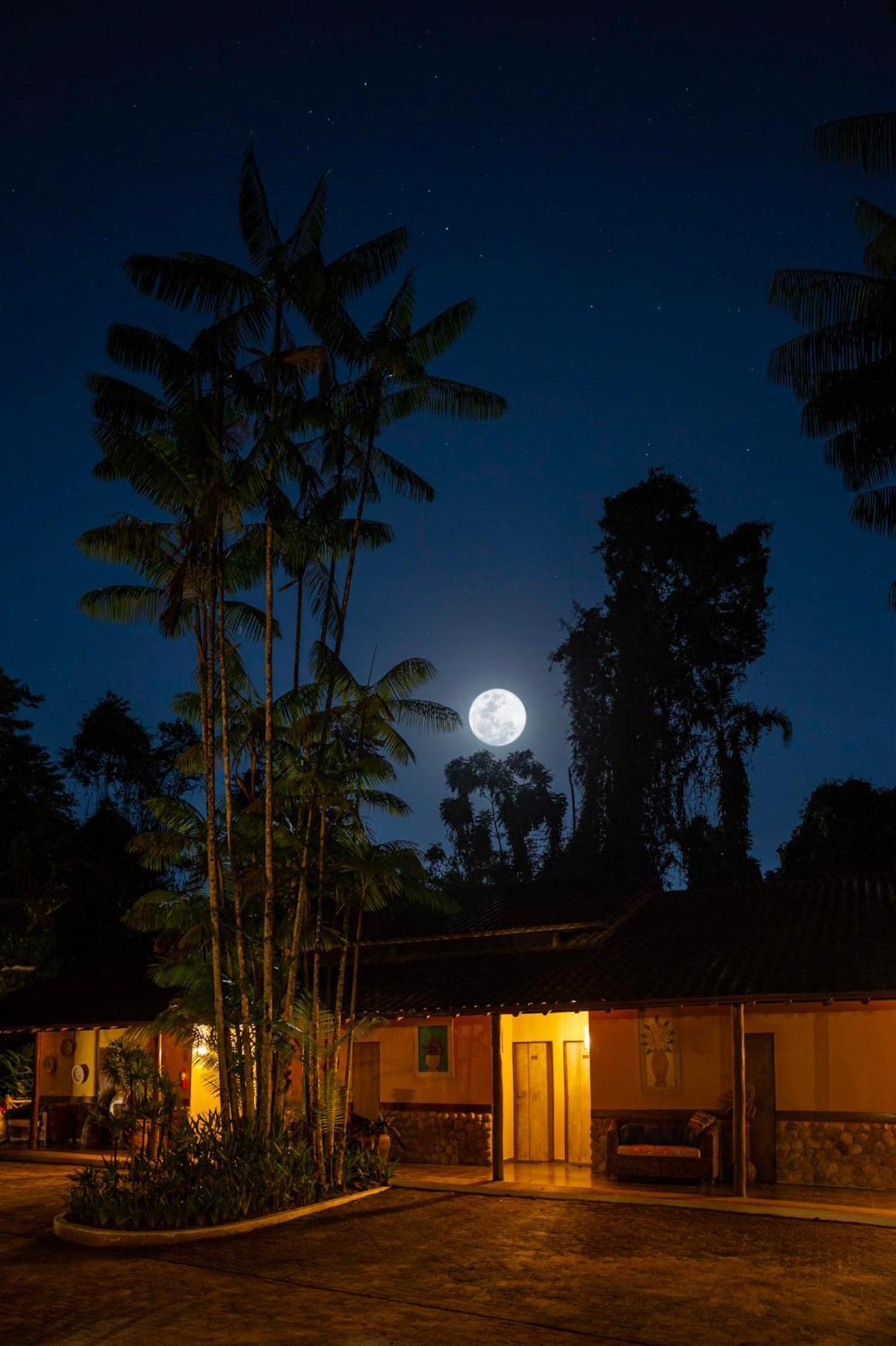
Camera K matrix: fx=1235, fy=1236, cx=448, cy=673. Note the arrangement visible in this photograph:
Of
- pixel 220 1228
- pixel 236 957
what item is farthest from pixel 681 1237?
pixel 236 957

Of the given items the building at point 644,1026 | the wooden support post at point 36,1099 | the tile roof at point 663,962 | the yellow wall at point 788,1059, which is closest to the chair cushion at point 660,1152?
the building at point 644,1026

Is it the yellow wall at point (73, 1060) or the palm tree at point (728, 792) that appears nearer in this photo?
the yellow wall at point (73, 1060)

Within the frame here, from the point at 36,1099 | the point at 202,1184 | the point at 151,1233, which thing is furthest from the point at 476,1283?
the point at 36,1099

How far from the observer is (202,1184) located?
12.8 meters

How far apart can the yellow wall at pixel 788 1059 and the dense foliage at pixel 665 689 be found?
16317 mm

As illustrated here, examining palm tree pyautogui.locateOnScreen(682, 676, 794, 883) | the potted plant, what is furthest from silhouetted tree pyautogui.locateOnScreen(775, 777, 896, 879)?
the potted plant

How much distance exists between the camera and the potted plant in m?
16.1

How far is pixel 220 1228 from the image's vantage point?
12336mm

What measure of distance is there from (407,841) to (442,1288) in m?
7.19

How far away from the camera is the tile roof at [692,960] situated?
1382 centimetres

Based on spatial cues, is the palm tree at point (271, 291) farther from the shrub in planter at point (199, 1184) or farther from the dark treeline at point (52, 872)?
the dark treeline at point (52, 872)

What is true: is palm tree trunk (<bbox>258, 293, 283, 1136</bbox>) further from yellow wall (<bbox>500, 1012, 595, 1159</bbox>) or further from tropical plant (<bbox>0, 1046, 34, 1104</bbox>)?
tropical plant (<bbox>0, 1046, 34, 1104</bbox>)

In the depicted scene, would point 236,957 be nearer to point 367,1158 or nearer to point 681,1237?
point 367,1158

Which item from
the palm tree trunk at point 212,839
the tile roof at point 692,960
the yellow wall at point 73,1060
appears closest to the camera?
the tile roof at point 692,960
